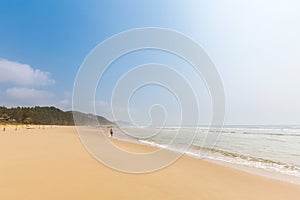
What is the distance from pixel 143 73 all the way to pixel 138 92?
153 cm

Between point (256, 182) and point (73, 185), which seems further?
point (256, 182)

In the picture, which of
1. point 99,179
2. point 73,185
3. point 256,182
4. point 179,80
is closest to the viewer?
point 73,185

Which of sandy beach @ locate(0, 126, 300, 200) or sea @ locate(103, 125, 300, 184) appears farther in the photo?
sea @ locate(103, 125, 300, 184)

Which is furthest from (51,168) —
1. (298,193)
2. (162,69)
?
(162,69)

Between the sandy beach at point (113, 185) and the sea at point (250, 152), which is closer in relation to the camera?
the sandy beach at point (113, 185)

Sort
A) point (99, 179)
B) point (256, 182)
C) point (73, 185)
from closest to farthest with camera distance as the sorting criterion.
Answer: point (73, 185) → point (99, 179) → point (256, 182)

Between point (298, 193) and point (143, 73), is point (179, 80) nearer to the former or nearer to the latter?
point (143, 73)

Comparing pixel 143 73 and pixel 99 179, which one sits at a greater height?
pixel 143 73

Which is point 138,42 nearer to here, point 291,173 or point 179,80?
point 179,80

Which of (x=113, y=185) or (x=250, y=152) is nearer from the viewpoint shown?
(x=113, y=185)

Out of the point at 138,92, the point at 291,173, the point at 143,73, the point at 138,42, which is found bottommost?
the point at 291,173

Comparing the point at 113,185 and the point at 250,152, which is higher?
the point at 113,185


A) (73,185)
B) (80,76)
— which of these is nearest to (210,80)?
(80,76)

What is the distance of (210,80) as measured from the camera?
461 inches
